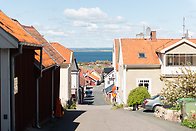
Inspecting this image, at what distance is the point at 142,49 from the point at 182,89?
1932 cm

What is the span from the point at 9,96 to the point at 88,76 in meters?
102

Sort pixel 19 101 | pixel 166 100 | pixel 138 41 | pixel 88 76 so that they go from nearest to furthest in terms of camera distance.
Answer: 1. pixel 19 101
2. pixel 166 100
3. pixel 138 41
4. pixel 88 76

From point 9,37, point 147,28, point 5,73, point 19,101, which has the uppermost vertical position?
point 147,28

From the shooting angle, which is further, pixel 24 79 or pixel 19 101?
pixel 24 79

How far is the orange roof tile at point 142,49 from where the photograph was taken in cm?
3834

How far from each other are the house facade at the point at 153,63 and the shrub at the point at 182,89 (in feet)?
46.7

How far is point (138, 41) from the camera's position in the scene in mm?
41562

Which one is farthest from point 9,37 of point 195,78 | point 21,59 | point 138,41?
point 138,41

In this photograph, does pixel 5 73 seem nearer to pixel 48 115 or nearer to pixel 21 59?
pixel 21 59

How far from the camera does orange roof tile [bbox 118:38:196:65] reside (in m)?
38.3

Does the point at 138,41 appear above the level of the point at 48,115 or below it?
above

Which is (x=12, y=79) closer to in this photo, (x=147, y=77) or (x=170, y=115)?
(x=170, y=115)

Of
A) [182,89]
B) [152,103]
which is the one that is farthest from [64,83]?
[182,89]

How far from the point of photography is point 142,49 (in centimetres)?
4022
